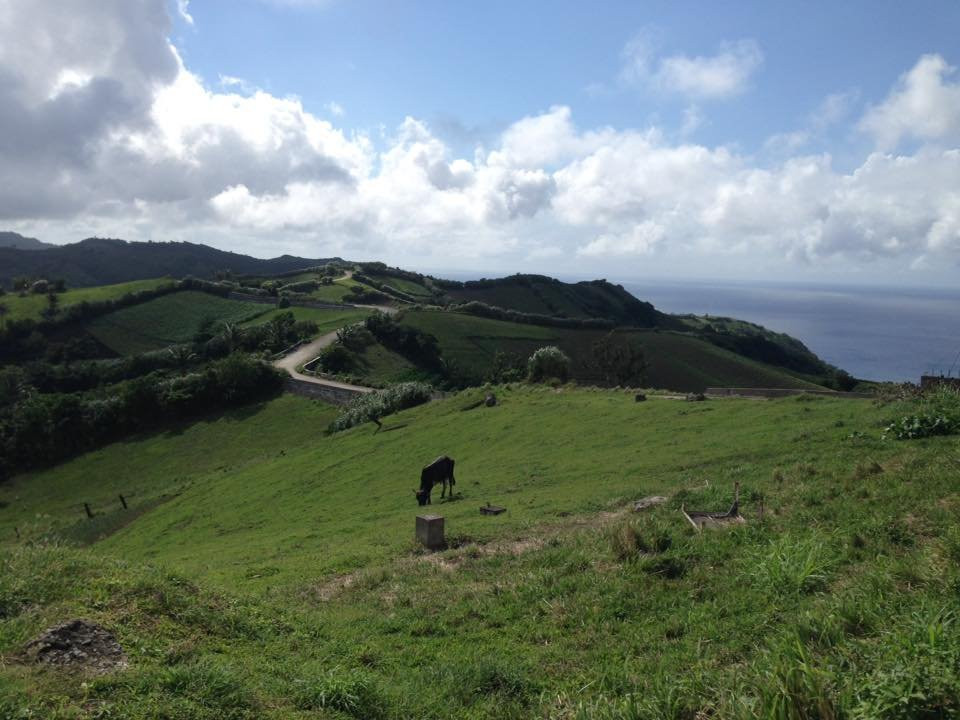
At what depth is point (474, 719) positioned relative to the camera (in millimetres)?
7078

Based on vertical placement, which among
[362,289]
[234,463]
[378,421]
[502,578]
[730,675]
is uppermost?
[362,289]

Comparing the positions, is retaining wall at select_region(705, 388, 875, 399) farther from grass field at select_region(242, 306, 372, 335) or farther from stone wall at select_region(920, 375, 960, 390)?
grass field at select_region(242, 306, 372, 335)

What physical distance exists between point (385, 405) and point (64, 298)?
326 ft

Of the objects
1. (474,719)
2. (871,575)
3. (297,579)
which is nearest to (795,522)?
(871,575)

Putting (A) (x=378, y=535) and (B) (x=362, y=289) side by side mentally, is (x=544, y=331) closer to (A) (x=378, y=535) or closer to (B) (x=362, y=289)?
(B) (x=362, y=289)

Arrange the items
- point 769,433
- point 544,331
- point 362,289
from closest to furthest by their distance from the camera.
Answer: point 769,433 → point 544,331 → point 362,289

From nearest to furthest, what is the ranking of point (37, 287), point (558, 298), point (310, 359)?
point (310, 359)
point (37, 287)
point (558, 298)

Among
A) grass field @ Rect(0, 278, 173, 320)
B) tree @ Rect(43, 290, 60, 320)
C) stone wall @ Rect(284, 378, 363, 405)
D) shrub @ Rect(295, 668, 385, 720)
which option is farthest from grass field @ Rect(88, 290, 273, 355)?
shrub @ Rect(295, 668, 385, 720)

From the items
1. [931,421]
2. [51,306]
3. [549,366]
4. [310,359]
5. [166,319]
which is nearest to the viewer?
[931,421]

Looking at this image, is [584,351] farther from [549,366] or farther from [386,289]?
[386,289]

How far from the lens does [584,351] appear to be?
103562 mm

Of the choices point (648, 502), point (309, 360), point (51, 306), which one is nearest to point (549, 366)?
point (309, 360)

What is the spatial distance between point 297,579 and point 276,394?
2406 inches

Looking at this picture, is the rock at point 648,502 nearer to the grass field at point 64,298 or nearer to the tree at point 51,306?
the tree at point 51,306
